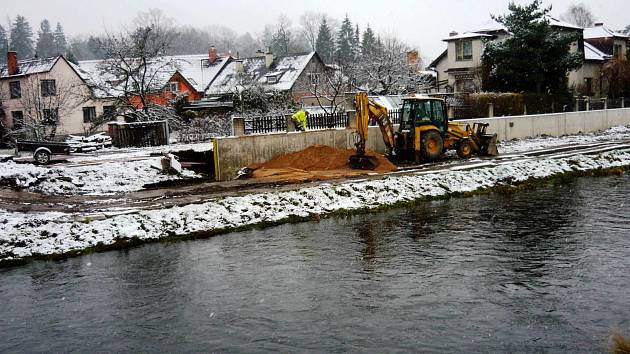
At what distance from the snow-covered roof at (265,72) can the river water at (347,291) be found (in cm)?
4025

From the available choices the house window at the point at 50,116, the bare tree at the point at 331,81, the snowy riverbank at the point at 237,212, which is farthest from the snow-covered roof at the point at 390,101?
the house window at the point at 50,116

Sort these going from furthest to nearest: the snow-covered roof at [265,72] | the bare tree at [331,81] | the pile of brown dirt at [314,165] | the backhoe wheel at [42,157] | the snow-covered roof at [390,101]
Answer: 1. the snow-covered roof at [265,72]
2. the bare tree at [331,81]
3. the snow-covered roof at [390,101]
4. the backhoe wheel at [42,157]
5. the pile of brown dirt at [314,165]

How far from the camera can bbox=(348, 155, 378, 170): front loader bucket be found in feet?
74.3

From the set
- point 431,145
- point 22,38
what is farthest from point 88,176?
point 22,38

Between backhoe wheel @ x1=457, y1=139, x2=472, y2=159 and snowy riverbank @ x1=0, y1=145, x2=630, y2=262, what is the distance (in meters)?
2.27

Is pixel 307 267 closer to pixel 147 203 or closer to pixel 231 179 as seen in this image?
pixel 147 203

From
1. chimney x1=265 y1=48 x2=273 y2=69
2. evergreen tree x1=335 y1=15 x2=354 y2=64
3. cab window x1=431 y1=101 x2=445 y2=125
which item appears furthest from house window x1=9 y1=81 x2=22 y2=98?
evergreen tree x1=335 y1=15 x2=354 y2=64

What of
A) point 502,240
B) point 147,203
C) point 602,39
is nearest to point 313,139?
point 147,203

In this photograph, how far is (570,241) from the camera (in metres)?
13.8

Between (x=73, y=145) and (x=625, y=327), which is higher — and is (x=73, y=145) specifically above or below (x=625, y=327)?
above

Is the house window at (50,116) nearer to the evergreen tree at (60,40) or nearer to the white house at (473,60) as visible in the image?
the white house at (473,60)

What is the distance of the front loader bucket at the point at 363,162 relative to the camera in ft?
74.3

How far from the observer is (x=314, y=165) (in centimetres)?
2303

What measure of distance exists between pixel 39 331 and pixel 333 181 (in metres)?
12.1
